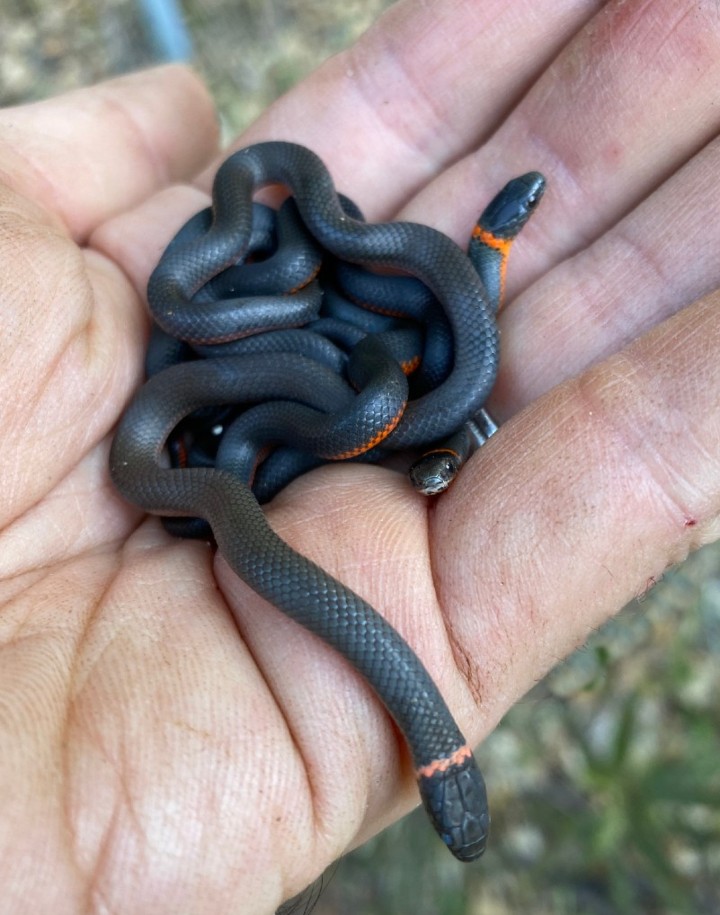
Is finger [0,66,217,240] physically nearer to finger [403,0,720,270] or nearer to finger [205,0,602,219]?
finger [205,0,602,219]

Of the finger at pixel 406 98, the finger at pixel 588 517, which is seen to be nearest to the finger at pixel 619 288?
the finger at pixel 588 517

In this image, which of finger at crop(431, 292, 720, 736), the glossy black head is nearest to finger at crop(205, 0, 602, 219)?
the glossy black head

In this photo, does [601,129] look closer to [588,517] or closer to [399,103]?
[399,103]

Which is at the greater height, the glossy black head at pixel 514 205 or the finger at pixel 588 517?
the glossy black head at pixel 514 205

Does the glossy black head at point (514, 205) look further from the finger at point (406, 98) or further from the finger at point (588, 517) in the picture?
the finger at point (588, 517)

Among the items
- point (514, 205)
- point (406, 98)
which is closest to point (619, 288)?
point (514, 205)
